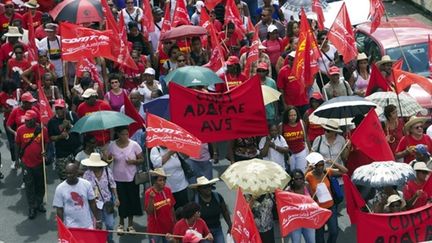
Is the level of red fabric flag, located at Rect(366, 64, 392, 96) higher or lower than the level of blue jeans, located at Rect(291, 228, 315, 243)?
higher

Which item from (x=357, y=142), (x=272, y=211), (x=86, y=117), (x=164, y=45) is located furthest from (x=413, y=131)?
(x=164, y=45)

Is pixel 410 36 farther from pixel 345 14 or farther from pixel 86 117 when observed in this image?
pixel 86 117

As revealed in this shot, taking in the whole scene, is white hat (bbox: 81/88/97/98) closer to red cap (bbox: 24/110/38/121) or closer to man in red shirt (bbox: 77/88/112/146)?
man in red shirt (bbox: 77/88/112/146)

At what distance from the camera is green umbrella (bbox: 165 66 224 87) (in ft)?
54.1

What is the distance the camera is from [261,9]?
22.3 meters

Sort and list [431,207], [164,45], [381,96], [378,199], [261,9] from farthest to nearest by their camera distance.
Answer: [261,9], [164,45], [381,96], [378,199], [431,207]

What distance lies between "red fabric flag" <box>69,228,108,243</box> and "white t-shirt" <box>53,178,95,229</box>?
138cm

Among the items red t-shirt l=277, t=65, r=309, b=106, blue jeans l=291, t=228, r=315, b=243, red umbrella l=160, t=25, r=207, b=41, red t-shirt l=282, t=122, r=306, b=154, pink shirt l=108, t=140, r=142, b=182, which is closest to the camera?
blue jeans l=291, t=228, r=315, b=243

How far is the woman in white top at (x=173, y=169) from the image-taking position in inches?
579

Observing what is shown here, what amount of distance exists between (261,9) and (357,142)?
8.16 meters

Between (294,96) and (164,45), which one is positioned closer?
(294,96)

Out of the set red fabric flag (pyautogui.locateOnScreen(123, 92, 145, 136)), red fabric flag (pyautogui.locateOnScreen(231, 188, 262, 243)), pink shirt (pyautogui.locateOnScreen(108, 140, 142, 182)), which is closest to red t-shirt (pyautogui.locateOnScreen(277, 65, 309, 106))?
→ red fabric flag (pyautogui.locateOnScreen(123, 92, 145, 136))

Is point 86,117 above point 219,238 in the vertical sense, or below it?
above

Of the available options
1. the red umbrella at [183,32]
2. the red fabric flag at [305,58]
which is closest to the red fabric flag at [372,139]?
the red fabric flag at [305,58]
